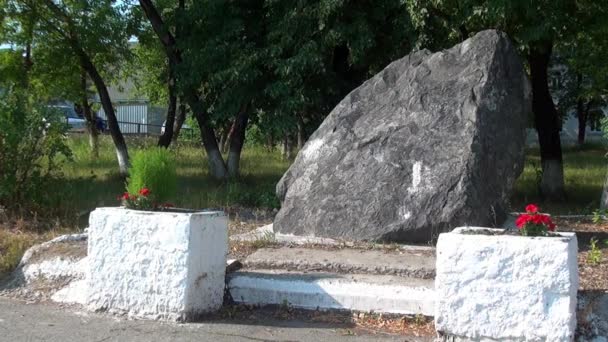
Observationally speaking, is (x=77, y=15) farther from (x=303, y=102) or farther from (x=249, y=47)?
(x=303, y=102)

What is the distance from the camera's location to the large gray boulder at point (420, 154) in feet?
27.6

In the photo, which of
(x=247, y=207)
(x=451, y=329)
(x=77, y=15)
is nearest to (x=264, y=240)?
(x=451, y=329)

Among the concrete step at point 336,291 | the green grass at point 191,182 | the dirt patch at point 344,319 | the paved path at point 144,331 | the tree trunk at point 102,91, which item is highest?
the tree trunk at point 102,91

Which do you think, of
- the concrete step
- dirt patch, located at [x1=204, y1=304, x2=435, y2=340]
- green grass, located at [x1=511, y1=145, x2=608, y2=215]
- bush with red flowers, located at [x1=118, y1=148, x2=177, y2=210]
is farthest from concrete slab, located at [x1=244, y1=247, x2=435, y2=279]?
green grass, located at [x1=511, y1=145, x2=608, y2=215]

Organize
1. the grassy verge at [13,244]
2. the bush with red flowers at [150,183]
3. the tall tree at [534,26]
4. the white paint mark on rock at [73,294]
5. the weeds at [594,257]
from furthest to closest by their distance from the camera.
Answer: the tall tree at [534,26] < the grassy verge at [13,244] < the weeds at [594,257] < the white paint mark on rock at [73,294] < the bush with red flowers at [150,183]

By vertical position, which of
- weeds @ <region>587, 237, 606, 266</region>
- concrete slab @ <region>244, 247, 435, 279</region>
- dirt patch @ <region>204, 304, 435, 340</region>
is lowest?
dirt patch @ <region>204, 304, 435, 340</region>

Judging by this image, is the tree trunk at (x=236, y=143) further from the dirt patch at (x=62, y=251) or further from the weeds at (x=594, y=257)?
the weeds at (x=594, y=257)

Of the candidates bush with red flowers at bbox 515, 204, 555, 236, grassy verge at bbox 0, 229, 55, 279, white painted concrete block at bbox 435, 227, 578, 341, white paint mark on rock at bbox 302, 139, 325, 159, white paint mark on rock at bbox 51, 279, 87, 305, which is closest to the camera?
white painted concrete block at bbox 435, 227, 578, 341

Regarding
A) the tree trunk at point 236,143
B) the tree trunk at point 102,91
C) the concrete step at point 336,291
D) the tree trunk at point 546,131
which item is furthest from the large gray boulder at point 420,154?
the tree trunk at point 102,91

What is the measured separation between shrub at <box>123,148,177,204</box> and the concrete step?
92 cm

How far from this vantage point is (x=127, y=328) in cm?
638

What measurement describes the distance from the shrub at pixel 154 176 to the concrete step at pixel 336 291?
3.02 feet

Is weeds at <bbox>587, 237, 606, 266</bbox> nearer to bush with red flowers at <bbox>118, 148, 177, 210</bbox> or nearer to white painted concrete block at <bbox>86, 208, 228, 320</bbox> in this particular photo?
white painted concrete block at <bbox>86, 208, 228, 320</bbox>

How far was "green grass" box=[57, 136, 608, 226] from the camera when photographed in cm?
1308
